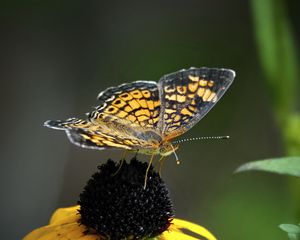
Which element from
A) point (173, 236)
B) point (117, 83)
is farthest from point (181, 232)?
point (117, 83)

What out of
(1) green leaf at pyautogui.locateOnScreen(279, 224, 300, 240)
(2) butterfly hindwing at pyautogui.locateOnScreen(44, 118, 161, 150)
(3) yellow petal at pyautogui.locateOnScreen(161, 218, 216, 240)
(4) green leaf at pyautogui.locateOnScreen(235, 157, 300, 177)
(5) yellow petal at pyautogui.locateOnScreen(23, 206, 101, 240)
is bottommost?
(3) yellow petal at pyautogui.locateOnScreen(161, 218, 216, 240)

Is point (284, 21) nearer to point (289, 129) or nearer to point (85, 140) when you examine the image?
point (289, 129)

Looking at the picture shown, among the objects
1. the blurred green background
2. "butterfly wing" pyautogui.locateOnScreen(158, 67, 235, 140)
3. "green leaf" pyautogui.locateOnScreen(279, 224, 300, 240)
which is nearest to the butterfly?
"butterfly wing" pyautogui.locateOnScreen(158, 67, 235, 140)

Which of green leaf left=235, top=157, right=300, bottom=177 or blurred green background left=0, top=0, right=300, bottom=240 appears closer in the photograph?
green leaf left=235, top=157, right=300, bottom=177

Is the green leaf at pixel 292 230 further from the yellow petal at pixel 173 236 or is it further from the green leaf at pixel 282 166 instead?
the yellow petal at pixel 173 236

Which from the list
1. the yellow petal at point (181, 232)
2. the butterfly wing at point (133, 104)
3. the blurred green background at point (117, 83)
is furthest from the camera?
the blurred green background at point (117, 83)

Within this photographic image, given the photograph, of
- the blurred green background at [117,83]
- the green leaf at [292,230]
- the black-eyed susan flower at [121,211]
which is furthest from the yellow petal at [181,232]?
the blurred green background at [117,83]

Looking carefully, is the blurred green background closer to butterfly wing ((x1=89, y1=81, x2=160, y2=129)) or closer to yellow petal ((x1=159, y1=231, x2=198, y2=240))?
butterfly wing ((x1=89, y1=81, x2=160, y2=129))

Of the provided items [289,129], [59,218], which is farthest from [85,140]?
[289,129]
